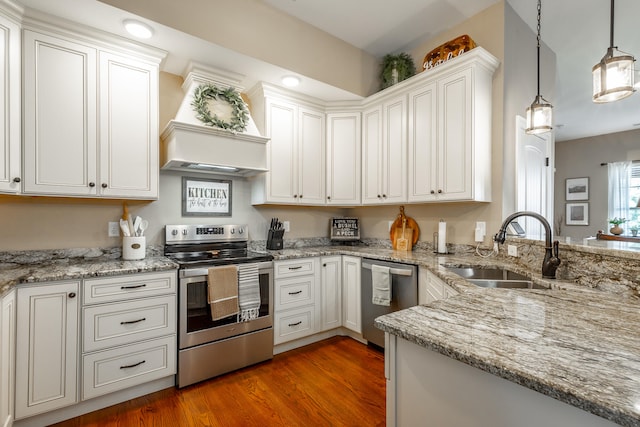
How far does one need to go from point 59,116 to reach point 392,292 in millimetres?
2737

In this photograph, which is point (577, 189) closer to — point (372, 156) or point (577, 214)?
point (577, 214)

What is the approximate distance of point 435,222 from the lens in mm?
3059

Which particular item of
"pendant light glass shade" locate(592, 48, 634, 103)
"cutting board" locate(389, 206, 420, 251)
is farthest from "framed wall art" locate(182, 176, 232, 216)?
"pendant light glass shade" locate(592, 48, 634, 103)

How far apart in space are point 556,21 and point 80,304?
442 cm

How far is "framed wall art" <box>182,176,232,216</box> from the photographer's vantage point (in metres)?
2.78

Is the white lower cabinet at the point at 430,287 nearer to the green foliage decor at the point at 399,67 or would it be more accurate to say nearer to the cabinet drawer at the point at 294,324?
the cabinet drawer at the point at 294,324

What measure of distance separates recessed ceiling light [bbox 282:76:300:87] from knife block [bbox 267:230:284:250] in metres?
1.45

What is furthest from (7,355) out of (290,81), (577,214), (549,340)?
(577,214)

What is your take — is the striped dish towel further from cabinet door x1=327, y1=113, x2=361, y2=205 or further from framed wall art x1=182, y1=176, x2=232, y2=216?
cabinet door x1=327, y1=113, x2=361, y2=205

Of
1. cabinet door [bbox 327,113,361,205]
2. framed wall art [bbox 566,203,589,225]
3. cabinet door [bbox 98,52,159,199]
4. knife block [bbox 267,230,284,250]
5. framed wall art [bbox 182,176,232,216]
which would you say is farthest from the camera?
framed wall art [bbox 566,203,589,225]

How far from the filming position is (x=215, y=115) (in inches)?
101

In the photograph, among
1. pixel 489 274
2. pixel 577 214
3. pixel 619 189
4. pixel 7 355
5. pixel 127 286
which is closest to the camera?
pixel 7 355

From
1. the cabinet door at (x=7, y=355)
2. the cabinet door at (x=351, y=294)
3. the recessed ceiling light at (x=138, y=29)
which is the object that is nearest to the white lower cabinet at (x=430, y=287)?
the cabinet door at (x=351, y=294)

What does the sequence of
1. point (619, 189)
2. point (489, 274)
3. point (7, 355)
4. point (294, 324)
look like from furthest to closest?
1. point (619, 189)
2. point (294, 324)
3. point (489, 274)
4. point (7, 355)
